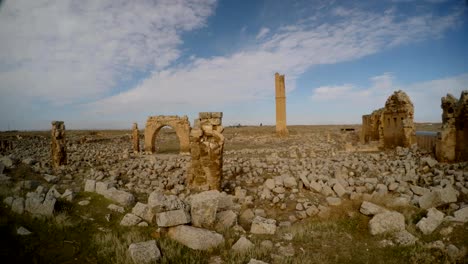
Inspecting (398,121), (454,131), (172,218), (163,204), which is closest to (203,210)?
(172,218)

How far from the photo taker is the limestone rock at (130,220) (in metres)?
5.73

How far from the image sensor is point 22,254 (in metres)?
4.32

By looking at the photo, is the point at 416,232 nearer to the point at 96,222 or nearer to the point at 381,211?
the point at 381,211

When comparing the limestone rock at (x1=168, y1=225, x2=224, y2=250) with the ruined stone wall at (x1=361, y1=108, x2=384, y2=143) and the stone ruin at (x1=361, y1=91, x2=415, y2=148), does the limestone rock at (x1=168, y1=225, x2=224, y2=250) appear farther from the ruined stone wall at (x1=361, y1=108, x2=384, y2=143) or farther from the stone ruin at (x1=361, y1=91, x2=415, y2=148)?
the ruined stone wall at (x1=361, y1=108, x2=384, y2=143)

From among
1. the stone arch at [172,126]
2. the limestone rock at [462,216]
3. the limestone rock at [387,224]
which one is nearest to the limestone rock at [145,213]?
the limestone rock at [387,224]

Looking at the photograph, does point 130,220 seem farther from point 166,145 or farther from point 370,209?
point 166,145

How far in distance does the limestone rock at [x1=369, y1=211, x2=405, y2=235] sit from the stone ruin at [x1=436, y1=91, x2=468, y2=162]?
827cm

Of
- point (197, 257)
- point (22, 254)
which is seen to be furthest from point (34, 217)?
point (197, 257)

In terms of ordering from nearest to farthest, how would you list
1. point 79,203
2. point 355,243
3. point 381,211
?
1. point 355,243
2. point 381,211
3. point 79,203

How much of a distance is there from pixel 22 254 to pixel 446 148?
1437 centimetres

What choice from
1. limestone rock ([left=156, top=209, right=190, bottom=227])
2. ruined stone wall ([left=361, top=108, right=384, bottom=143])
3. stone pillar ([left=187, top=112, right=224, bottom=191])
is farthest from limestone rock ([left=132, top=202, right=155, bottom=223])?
ruined stone wall ([left=361, top=108, right=384, bottom=143])

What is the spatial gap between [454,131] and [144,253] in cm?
1307

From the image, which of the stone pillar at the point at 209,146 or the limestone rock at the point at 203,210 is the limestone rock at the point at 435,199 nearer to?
the limestone rock at the point at 203,210

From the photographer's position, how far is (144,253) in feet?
13.9
